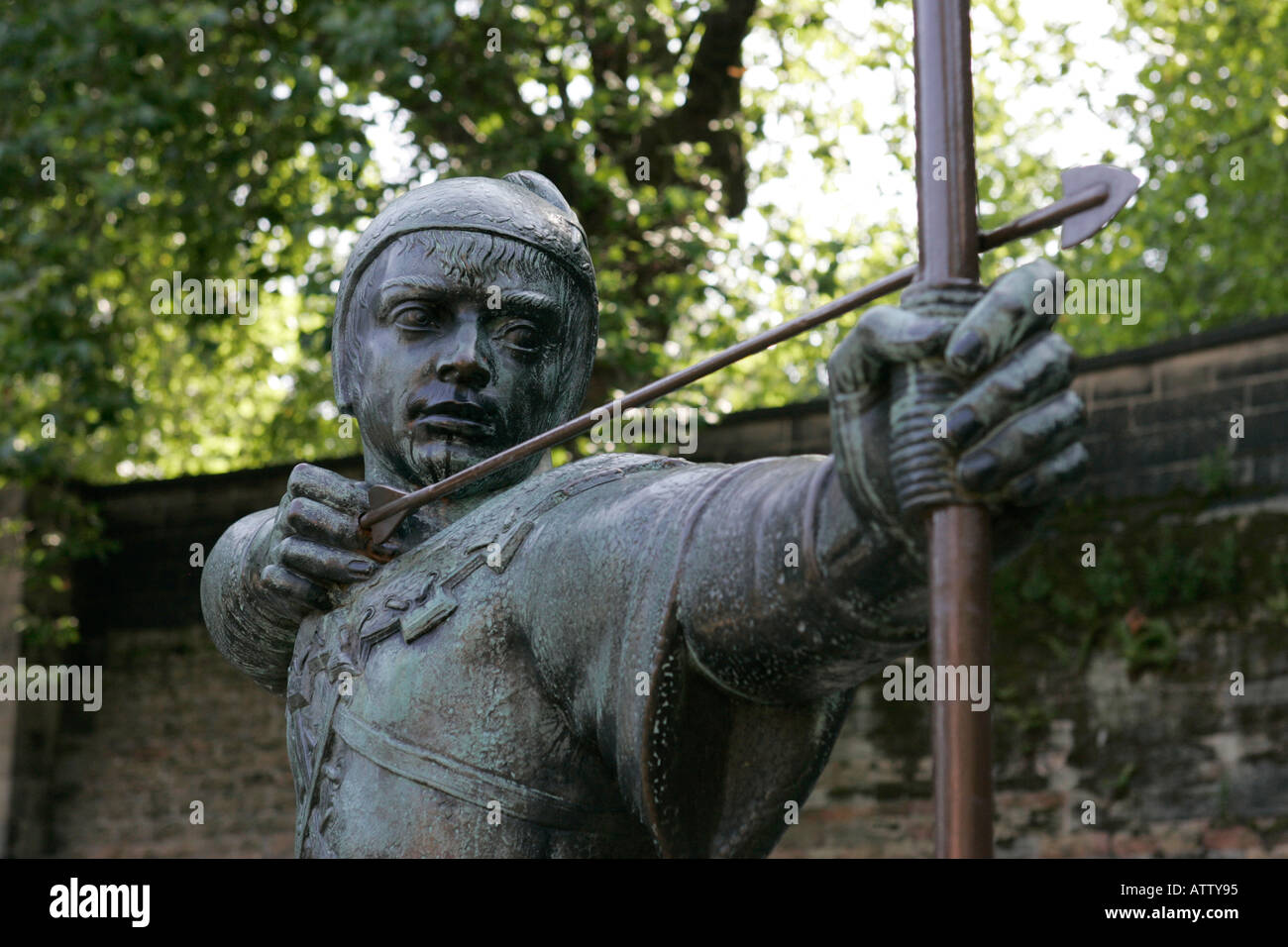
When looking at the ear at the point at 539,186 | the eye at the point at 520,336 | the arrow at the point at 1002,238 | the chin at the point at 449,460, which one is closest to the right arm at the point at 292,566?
the chin at the point at 449,460

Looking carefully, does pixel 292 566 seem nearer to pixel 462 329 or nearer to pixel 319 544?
pixel 319 544

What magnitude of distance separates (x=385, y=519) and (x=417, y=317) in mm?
365

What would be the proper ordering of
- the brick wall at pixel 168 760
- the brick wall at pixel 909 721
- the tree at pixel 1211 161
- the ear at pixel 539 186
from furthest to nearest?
1. the tree at pixel 1211 161
2. the brick wall at pixel 168 760
3. the brick wall at pixel 909 721
4. the ear at pixel 539 186

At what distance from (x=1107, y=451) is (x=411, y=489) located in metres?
7.39

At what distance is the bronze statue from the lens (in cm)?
200

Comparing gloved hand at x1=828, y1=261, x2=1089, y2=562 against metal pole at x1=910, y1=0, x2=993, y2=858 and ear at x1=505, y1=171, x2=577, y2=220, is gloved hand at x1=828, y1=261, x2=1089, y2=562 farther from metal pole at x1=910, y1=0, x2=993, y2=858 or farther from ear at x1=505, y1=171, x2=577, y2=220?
ear at x1=505, y1=171, x2=577, y2=220

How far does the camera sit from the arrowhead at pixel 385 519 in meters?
3.05

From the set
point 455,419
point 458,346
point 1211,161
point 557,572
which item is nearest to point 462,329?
point 458,346

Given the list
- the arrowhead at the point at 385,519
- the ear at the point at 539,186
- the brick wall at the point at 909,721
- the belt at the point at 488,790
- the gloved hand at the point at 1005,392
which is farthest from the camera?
the brick wall at the point at 909,721

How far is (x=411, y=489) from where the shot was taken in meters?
3.21

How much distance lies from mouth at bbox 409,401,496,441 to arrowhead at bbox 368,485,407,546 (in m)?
0.13

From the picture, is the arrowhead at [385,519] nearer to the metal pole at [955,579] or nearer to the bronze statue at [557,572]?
the bronze statue at [557,572]

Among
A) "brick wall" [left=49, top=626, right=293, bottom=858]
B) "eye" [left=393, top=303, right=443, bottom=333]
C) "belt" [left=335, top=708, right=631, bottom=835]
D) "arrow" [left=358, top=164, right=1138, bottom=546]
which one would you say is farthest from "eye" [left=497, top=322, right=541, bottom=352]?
"brick wall" [left=49, top=626, right=293, bottom=858]
